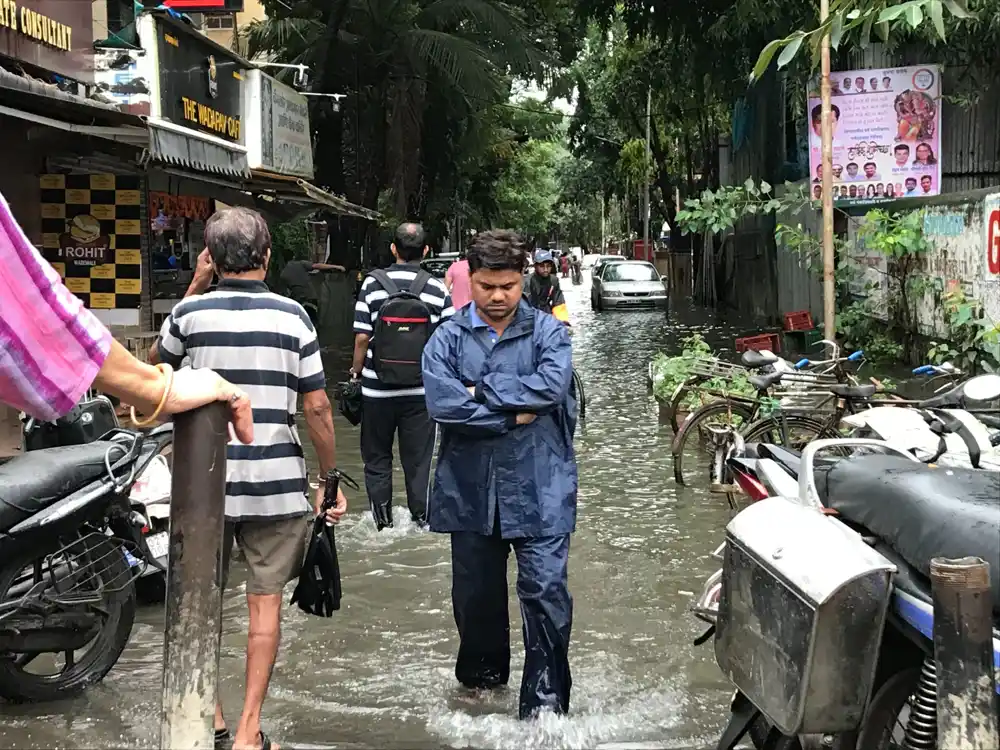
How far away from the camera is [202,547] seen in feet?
9.28

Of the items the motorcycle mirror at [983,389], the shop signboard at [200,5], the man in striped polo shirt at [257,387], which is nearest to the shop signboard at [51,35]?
the shop signboard at [200,5]

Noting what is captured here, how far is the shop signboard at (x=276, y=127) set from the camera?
15.1 metres

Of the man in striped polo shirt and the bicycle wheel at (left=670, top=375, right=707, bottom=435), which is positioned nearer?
the man in striped polo shirt

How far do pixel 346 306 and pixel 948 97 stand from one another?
42.6ft

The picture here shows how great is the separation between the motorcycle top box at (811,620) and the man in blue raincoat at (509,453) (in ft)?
3.67

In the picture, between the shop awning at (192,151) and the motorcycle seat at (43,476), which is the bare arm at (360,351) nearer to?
the motorcycle seat at (43,476)

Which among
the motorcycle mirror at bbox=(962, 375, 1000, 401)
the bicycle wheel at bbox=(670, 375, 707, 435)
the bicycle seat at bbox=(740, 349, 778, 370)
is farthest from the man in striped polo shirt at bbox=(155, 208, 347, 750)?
the bicycle wheel at bbox=(670, 375, 707, 435)

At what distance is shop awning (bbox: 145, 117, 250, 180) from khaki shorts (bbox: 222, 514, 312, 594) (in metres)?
5.64

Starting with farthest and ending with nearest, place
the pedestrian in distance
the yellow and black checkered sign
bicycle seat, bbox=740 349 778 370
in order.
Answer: the yellow and black checkered sign → the pedestrian in distance → bicycle seat, bbox=740 349 778 370

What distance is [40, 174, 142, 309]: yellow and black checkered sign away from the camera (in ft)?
35.8

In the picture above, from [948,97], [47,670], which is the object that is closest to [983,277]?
[948,97]

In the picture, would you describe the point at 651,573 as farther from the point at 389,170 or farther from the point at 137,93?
the point at 389,170

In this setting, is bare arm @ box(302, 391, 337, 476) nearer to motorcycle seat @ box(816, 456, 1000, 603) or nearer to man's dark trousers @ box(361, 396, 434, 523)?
motorcycle seat @ box(816, 456, 1000, 603)

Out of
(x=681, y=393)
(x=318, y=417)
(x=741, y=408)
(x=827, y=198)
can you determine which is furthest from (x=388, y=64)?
(x=318, y=417)
